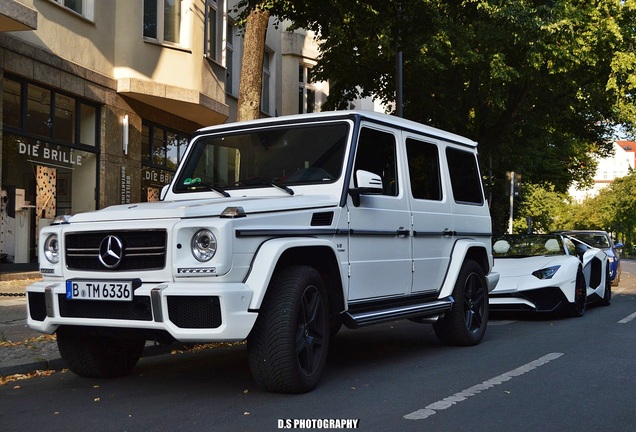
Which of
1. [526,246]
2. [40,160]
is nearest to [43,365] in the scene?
[526,246]

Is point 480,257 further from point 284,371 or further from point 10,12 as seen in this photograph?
point 10,12

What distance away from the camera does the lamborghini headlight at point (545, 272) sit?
454 inches

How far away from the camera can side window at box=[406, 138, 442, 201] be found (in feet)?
25.9

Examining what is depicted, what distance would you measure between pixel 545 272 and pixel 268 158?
5885 millimetres

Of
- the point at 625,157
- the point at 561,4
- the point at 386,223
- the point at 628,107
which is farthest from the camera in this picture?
the point at 625,157

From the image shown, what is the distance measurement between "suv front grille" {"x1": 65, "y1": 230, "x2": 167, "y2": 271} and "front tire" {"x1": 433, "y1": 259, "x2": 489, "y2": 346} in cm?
370

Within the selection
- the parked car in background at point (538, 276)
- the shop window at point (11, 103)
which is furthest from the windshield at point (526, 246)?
the shop window at point (11, 103)

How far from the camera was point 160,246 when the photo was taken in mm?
5605

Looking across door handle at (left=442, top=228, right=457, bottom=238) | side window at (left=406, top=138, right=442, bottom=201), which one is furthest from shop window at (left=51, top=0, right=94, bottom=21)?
door handle at (left=442, top=228, right=457, bottom=238)

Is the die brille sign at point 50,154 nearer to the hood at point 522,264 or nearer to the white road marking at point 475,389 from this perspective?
the hood at point 522,264

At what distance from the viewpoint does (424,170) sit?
8141 millimetres

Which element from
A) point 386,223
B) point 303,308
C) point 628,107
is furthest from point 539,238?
point 628,107

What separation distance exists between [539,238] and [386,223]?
647 centimetres

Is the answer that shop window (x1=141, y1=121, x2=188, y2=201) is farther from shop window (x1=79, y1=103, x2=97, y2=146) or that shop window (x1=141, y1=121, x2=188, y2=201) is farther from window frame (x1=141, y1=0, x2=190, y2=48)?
window frame (x1=141, y1=0, x2=190, y2=48)
